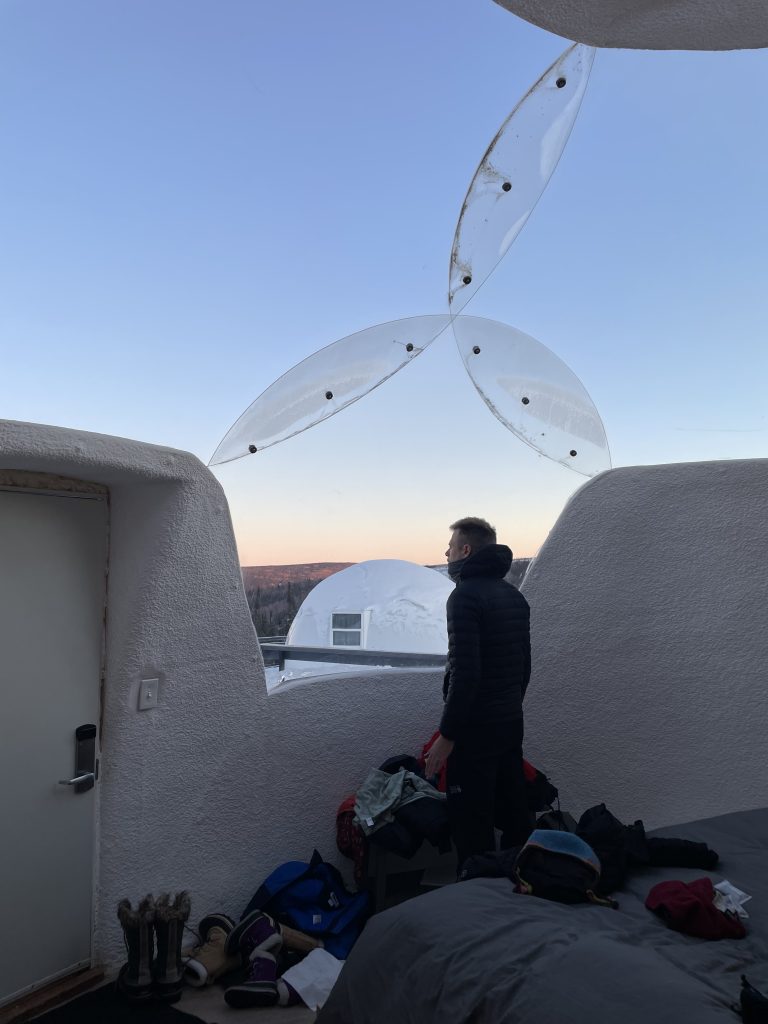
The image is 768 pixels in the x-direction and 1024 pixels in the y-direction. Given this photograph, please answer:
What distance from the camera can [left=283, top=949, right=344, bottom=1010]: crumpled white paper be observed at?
8.96ft

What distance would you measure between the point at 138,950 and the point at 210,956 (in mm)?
286

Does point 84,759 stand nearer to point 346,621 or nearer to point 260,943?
point 260,943

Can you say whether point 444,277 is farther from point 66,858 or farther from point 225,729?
point 66,858

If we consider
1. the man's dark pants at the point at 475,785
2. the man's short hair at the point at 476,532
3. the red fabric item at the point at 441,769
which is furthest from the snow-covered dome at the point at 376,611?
the man's dark pants at the point at 475,785

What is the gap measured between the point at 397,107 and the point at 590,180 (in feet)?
4.07

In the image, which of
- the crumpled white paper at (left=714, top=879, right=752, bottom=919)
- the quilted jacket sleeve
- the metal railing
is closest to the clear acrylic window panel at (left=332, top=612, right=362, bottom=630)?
the metal railing

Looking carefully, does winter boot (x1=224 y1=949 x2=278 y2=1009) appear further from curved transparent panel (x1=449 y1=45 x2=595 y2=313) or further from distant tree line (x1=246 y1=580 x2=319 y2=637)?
curved transparent panel (x1=449 y1=45 x2=595 y2=313)

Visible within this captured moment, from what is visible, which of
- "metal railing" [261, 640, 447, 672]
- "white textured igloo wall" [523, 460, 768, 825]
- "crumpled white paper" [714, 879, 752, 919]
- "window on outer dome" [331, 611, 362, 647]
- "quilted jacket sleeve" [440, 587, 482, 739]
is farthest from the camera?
"window on outer dome" [331, 611, 362, 647]

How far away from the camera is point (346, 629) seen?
4.56 meters

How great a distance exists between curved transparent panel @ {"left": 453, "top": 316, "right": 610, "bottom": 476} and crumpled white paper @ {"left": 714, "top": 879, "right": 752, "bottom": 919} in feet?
9.76

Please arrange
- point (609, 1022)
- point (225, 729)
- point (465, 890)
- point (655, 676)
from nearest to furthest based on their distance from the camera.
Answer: point (609, 1022)
point (465, 890)
point (225, 729)
point (655, 676)

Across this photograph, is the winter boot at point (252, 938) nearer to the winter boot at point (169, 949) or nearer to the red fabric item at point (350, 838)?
the winter boot at point (169, 949)

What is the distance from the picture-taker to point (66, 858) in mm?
2836

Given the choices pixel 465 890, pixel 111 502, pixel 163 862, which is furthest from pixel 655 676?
pixel 111 502
